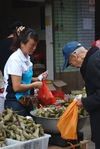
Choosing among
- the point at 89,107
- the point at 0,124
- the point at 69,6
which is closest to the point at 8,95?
the point at 0,124

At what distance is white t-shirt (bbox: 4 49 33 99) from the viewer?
172 inches

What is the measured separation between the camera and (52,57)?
9.20 m

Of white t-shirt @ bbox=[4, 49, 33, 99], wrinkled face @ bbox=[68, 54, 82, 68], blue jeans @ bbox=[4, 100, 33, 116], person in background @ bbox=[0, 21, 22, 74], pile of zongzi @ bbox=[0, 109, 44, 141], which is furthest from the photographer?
person in background @ bbox=[0, 21, 22, 74]

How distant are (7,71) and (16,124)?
0.80 meters

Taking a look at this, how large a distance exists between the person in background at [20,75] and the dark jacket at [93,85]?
94 centimetres

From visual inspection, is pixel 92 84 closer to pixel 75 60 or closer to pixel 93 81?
pixel 93 81

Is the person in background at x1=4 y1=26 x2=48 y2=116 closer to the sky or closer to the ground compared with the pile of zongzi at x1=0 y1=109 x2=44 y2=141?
closer to the sky

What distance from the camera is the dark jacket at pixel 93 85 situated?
3.52 meters

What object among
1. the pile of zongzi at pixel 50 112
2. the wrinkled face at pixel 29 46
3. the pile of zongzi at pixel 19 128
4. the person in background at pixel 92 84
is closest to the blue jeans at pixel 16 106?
the pile of zongzi at pixel 50 112

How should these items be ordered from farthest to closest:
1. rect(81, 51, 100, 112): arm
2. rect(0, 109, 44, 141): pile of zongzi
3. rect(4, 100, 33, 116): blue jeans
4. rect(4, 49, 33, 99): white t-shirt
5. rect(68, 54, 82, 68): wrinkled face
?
rect(4, 100, 33, 116): blue jeans < rect(4, 49, 33, 99): white t-shirt < rect(68, 54, 82, 68): wrinkled face < rect(0, 109, 44, 141): pile of zongzi < rect(81, 51, 100, 112): arm

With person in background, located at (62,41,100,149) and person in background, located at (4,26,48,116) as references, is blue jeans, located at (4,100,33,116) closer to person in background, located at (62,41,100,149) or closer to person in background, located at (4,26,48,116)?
person in background, located at (4,26,48,116)

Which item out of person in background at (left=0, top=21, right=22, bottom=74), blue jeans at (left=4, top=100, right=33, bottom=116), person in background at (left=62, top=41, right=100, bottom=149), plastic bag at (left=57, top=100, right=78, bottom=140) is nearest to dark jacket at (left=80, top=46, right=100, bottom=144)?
person in background at (left=62, top=41, right=100, bottom=149)

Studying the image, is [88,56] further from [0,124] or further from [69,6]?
[69,6]

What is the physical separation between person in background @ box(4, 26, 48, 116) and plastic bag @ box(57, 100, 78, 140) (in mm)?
618
